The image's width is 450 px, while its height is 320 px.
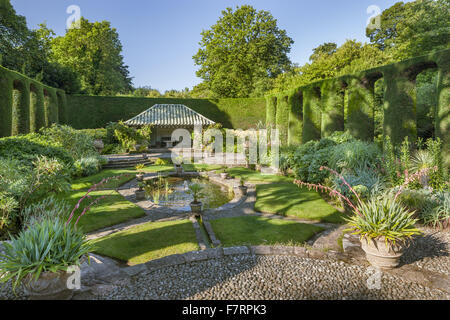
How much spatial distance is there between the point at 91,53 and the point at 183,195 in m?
30.2

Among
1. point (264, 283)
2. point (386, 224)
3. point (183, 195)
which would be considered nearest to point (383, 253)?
point (386, 224)

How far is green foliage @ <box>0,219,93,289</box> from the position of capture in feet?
8.85

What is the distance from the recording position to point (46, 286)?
275 centimetres

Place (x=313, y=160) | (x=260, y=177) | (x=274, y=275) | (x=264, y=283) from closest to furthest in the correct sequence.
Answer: (x=264, y=283), (x=274, y=275), (x=313, y=160), (x=260, y=177)

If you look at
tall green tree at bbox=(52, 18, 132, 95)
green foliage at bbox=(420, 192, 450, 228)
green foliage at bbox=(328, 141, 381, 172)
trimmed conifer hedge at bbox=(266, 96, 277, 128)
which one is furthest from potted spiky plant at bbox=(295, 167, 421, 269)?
tall green tree at bbox=(52, 18, 132, 95)

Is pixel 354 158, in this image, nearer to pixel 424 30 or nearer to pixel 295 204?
pixel 295 204

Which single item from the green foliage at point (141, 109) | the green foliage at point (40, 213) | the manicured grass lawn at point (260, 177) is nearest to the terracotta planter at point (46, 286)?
the green foliage at point (40, 213)

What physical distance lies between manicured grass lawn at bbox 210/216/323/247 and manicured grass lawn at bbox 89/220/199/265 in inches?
27.6

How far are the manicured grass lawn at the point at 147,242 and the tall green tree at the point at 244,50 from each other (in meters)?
26.4

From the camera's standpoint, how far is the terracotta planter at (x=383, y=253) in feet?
11.4

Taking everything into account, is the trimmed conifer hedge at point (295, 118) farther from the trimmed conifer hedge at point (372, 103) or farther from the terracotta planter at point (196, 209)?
the terracotta planter at point (196, 209)

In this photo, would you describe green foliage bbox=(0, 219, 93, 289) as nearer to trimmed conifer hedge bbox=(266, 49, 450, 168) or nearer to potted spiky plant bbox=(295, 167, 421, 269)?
potted spiky plant bbox=(295, 167, 421, 269)
